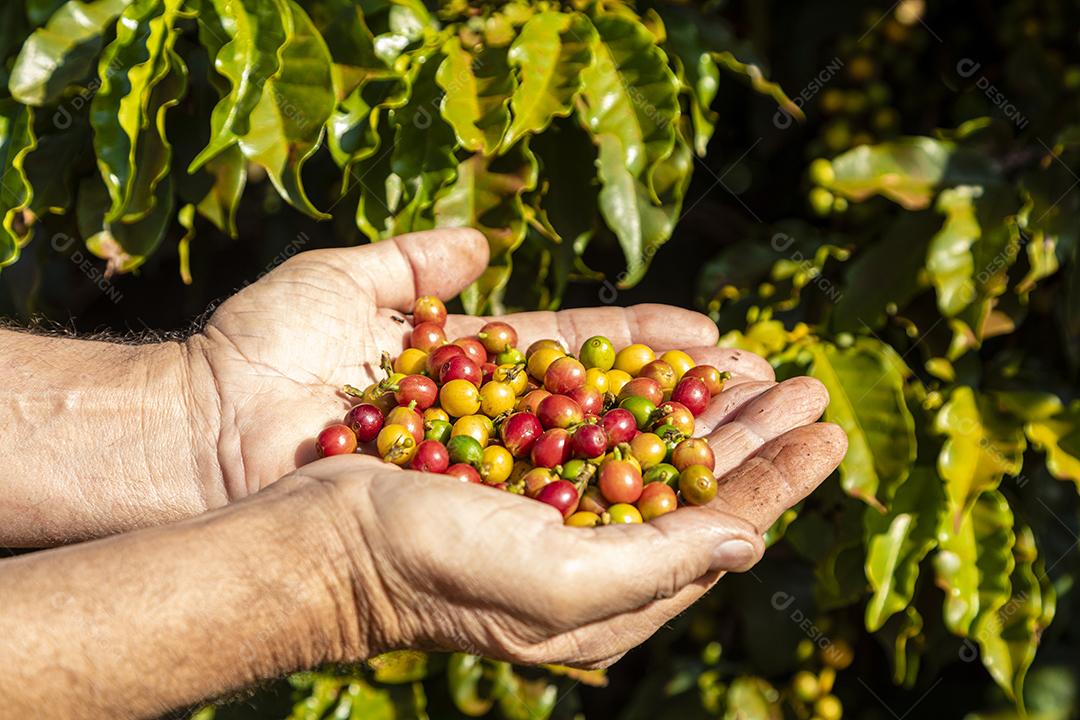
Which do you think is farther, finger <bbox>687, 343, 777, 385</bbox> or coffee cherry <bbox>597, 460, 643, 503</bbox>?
finger <bbox>687, 343, 777, 385</bbox>

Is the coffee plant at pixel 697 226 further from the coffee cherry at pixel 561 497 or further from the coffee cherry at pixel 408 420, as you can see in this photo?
the coffee cherry at pixel 561 497

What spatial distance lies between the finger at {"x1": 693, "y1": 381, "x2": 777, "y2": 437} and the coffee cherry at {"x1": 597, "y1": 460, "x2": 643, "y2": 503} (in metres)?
0.37

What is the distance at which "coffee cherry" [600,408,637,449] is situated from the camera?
7.79ft

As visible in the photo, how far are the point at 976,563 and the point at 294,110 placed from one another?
1929 millimetres

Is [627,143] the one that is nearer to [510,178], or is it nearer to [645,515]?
[510,178]

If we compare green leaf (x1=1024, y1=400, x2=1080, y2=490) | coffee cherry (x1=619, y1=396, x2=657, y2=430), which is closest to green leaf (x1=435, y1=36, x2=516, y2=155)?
coffee cherry (x1=619, y1=396, x2=657, y2=430)

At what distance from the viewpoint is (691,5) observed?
3125 millimetres

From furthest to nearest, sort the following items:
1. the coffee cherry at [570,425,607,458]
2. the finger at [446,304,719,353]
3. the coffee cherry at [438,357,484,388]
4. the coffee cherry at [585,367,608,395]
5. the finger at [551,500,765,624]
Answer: the finger at [446,304,719,353]
the coffee cherry at [585,367,608,395]
the coffee cherry at [438,357,484,388]
the coffee cherry at [570,425,607,458]
the finger at [551,500,765,624]

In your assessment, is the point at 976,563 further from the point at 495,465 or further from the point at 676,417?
the point at 495,465

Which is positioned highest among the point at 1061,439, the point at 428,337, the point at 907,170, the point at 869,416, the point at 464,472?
the point at 907,170

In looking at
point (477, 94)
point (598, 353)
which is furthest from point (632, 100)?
point (598, 353)

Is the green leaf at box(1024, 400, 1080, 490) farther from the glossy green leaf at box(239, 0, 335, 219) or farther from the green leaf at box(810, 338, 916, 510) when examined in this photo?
the glossy green leaf at box(239, 0, 335, 219)

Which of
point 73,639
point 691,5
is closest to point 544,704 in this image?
point 73,639

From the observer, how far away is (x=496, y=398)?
256 centimetres
